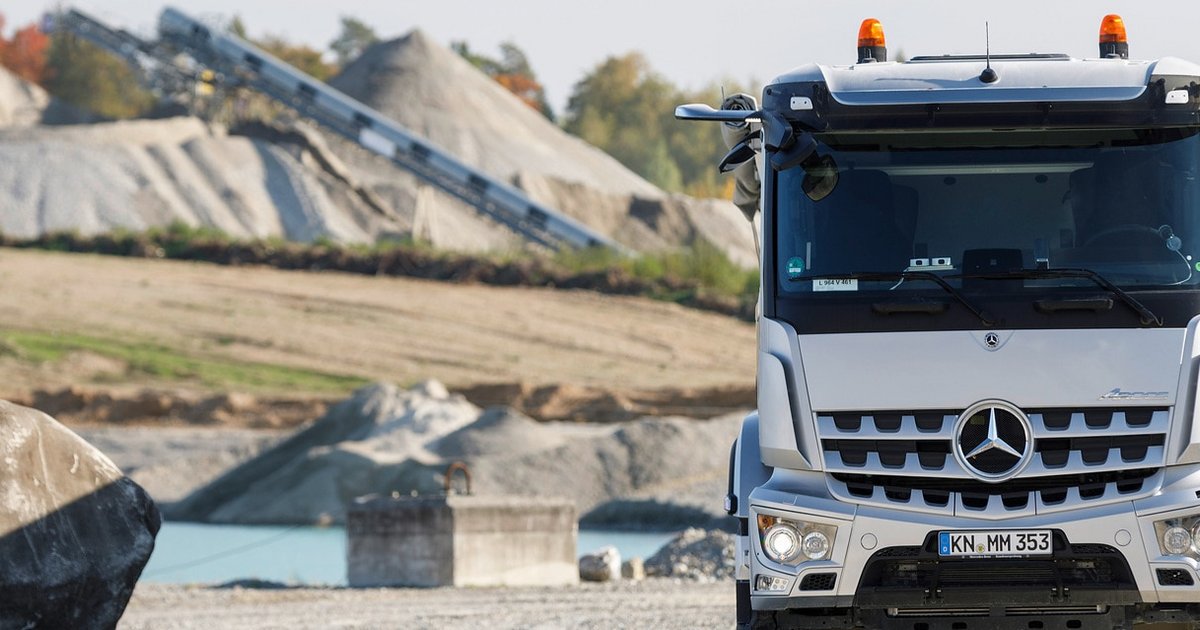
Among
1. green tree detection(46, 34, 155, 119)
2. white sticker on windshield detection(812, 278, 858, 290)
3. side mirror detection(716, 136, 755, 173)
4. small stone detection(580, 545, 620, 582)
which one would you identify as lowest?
small stone detection(580, 545, 620, 582)

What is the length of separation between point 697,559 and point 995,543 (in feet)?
47.4

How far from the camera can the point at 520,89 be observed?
13800 cm

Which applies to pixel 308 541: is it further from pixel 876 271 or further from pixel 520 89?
pixel 520 89

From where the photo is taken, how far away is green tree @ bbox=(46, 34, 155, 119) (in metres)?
113

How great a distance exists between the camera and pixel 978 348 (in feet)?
25.8

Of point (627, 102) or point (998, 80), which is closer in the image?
point (998, 80)

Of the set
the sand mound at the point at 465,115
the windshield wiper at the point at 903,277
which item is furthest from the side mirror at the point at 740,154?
the sand mound at the point at 465,115

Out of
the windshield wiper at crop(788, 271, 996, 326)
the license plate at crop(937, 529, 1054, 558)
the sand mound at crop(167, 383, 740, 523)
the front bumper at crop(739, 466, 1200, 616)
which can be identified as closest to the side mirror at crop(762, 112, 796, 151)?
the windshield wiper at crop(788, 271, 996, 326)

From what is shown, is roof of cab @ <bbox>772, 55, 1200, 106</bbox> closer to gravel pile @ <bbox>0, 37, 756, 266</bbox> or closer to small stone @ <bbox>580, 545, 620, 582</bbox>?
small stone @ <bbox>580, 545, 620, 582</bbox>

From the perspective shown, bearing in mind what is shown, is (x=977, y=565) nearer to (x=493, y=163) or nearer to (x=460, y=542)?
(x=460, y=542)

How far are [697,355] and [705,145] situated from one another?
95776 mm

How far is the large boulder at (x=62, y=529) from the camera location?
9.64 meters

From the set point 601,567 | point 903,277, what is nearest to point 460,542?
point 601,567

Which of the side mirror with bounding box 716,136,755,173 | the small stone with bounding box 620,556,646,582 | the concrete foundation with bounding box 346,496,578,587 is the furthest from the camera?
the small stone with bounding box 620,556,646,582
